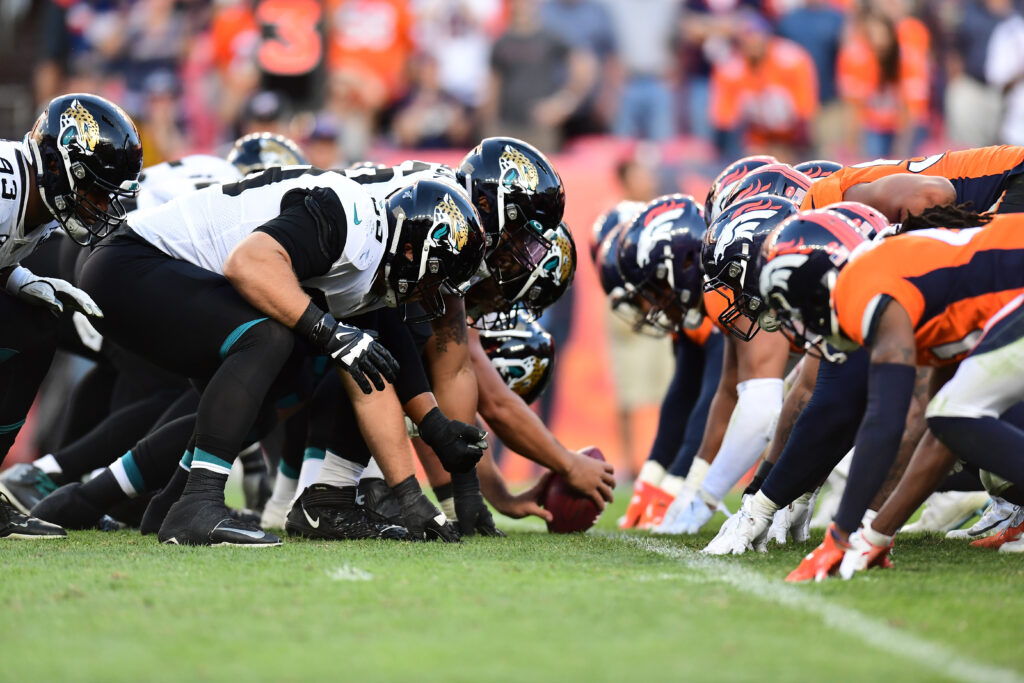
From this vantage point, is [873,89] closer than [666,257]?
No

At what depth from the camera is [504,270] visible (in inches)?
238

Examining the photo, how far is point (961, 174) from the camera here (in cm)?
593

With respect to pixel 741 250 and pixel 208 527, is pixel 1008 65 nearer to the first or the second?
pixel 741 250

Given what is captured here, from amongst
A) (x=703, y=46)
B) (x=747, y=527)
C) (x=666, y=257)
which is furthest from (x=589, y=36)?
(x=747, y=527)

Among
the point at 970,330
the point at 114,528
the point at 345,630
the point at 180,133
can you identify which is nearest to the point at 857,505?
the point at 970,330

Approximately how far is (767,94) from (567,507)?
24.5ft

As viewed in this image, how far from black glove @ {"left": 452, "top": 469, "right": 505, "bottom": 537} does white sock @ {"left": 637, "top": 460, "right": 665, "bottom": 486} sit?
1.69m

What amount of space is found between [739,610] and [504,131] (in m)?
9.59

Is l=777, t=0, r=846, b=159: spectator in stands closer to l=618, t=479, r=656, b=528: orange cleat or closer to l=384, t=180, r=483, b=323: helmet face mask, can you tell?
l=618, t=479, r=656, b=528: orange cleat

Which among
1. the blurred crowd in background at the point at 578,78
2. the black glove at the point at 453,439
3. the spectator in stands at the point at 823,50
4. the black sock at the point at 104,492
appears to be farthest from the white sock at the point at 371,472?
the spectator in stands at the point at 823,50

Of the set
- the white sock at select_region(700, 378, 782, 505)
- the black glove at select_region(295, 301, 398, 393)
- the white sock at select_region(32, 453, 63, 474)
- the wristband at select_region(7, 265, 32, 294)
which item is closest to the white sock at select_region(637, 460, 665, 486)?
the white sock at select_region(700, 378, 782, 505)

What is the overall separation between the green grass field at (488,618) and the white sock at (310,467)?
3.39 feet

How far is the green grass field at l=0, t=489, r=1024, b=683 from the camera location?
2.96 metres

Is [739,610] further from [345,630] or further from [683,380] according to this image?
[683,380]
